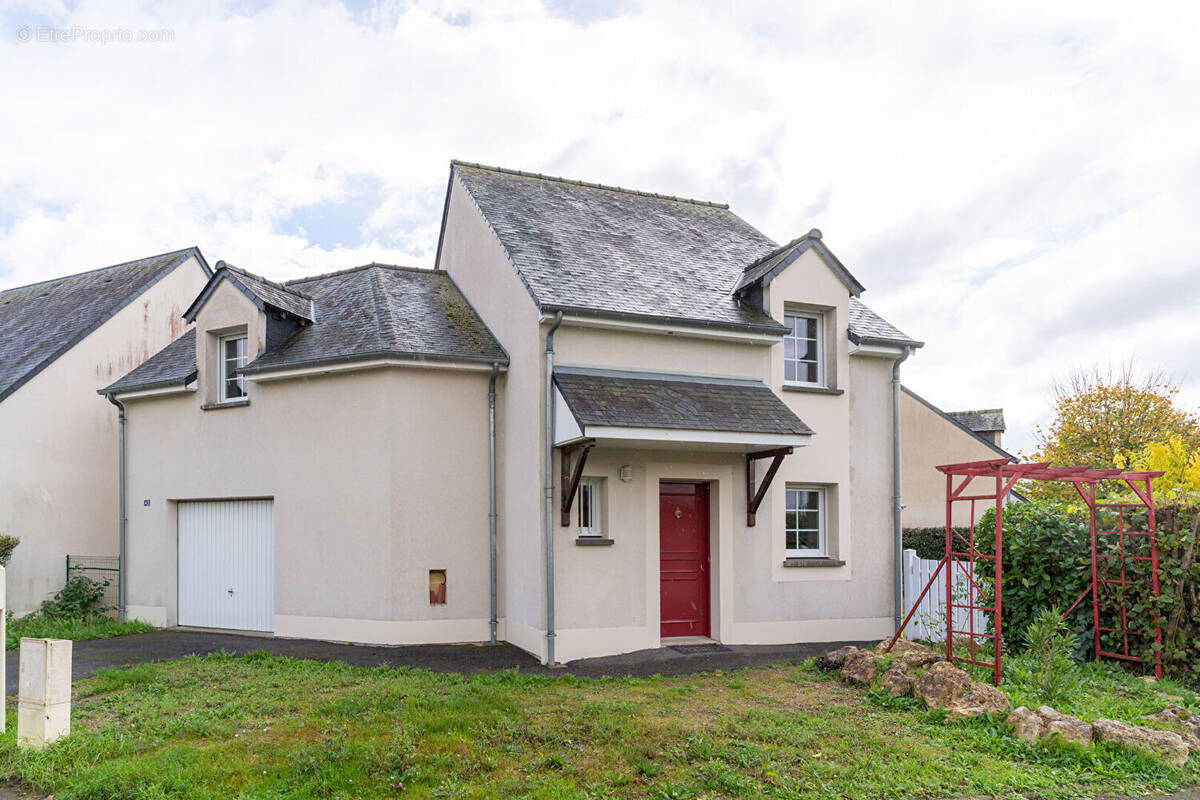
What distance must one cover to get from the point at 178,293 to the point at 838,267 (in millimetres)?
14503

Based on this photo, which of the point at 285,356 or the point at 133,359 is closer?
the point at 285,356

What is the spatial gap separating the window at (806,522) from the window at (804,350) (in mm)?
1814

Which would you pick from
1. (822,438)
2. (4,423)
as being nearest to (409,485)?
(822,438)

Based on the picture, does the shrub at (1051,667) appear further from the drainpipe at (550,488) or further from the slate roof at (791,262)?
the slate roof at (791,262)

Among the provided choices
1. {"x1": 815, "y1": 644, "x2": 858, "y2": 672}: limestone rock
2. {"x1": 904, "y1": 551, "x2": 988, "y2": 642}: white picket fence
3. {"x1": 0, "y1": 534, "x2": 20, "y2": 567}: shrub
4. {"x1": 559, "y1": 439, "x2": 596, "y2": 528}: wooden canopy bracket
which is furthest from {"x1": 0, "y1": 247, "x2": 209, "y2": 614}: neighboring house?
{"x1": 904, "y1": 551, "x2": 988, "y2": 642}: white picket fence

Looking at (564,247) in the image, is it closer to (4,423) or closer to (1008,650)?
(1008,650)

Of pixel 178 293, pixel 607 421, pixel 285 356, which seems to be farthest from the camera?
pixel 178 293

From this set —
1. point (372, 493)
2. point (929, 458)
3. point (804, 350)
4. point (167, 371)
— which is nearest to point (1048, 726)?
point (804, 350)

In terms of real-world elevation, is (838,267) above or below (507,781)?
above

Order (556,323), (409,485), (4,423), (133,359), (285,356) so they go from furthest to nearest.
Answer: (133,359)
(4,423)
(285,356)
(409,485)
(556,323)

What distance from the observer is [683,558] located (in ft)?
43.6

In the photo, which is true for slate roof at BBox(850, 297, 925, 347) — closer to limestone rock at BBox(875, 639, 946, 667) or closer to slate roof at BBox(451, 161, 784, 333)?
slate roof at BBox(451, 161, 784, 333)

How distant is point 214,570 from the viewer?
586 inches

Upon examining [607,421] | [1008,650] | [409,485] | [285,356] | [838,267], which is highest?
[838,267]
